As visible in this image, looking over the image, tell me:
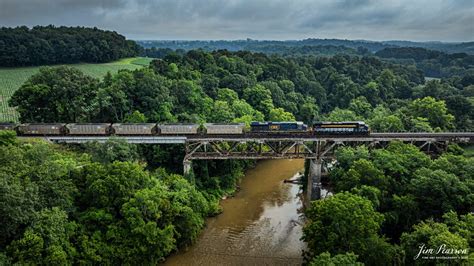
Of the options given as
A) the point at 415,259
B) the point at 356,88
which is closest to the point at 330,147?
the point at 415,259

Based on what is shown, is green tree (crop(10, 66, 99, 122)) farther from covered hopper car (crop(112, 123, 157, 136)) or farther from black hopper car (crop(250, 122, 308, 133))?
black hopper car (crop(250, 122, 308, 133))

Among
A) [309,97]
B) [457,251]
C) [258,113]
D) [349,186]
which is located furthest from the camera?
[309,97]

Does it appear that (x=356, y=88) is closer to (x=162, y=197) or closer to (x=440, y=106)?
(x=440, y=106)

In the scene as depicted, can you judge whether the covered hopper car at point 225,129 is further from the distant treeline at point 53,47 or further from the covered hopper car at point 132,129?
the distant treeline at point 53,47

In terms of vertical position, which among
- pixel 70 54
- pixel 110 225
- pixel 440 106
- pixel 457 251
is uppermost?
pixel 70 54

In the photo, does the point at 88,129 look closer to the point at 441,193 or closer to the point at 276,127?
the point at 276,127

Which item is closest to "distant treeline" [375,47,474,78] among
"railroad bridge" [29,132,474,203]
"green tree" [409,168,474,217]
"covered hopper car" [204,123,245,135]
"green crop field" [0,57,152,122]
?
"railroad bridge" [29,132,474,203]
